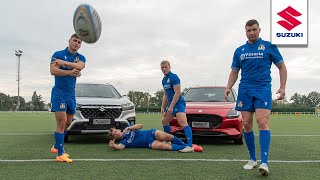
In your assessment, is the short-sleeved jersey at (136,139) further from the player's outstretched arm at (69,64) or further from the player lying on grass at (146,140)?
the player's outstretched arm at (69,64)

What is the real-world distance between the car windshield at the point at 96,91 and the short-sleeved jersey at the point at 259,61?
17.3 ft

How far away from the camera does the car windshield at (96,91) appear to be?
32.0ft

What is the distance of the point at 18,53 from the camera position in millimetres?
85688

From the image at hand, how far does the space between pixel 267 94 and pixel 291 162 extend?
151cm

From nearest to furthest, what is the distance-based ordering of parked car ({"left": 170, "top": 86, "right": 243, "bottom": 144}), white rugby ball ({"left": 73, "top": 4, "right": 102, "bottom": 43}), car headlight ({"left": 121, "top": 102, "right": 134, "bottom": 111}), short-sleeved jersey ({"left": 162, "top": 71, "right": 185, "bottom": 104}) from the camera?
white rugby ball ({"left": 73, "top": 4, "right": 102, "bottom": 43}) < short-sleeved jersey ({"left": 162, "top": 71, "right": 185, "bottom": 104}) < parked car ({"left": 170, "top": 86, "right": 243, "bottom": 144}) < car headlight ({"left": 121, "top": 102, "right": 134, "bottom": 111})

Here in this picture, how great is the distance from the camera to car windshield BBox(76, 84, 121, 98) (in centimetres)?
974

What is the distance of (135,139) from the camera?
24.7 ft

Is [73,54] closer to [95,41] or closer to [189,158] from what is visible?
[95,41]

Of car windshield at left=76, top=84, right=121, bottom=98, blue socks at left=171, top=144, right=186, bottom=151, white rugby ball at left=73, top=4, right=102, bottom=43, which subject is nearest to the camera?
white rugby ball at left=73, top=4, right=102, bottom=43

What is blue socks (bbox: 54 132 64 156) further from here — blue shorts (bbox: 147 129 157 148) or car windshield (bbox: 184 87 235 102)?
car windshield (bbox: 184 87 235 102)

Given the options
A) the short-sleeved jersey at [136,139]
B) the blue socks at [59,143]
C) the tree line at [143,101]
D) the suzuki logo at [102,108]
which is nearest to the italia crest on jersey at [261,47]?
the short-sleeved jersey at [136,139]

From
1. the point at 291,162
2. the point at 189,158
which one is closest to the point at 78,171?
the point at 189,158

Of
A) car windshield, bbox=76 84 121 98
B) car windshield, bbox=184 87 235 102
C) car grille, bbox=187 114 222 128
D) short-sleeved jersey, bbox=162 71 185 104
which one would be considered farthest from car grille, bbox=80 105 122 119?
car windshield, bbox=184 87 235 102

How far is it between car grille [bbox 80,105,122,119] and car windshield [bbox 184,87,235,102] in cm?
224
